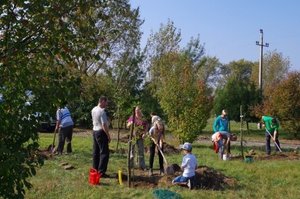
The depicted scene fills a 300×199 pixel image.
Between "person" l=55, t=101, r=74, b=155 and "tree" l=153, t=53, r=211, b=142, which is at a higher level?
"tree" l=153, t=53, r=211, b=142

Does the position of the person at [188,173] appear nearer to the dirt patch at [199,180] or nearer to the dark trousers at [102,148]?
the dirt patch at [199,180]

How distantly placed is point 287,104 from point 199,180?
71.4ft

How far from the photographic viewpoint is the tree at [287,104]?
102 ft

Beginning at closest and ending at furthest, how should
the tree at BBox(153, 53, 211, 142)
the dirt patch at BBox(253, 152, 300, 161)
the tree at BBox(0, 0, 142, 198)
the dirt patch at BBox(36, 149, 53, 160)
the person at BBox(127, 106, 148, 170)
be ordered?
the tree at BBox(0, 0, 142, 198), the dirt patch at BBox(36, 149, 53, 160), the person at BBox(127, 106, 148, 170), the dirt patch at BBox(253, 152, 300, 161), the tree at BBox(153, 53, 211, 142)

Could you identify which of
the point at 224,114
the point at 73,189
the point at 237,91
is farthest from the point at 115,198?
the point at 237,91

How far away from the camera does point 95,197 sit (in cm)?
930

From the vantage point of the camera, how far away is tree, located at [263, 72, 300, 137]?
3117 cm

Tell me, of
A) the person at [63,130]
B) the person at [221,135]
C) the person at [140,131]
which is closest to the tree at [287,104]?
the person at [221,135]

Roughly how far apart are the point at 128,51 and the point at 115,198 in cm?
2788

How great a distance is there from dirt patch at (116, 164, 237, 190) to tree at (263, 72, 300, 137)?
69.3ft

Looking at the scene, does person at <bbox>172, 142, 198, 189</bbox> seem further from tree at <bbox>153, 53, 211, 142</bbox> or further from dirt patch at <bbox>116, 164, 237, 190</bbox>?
tree at <bbox>153, 53, 211, 142</bbox>

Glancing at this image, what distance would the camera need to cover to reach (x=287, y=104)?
31.1 m

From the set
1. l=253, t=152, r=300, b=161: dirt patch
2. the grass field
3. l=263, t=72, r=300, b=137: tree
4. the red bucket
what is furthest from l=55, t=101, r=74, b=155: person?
l=263, t=72, r=300, b=137: tree

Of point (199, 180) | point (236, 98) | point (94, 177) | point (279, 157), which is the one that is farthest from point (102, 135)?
point (236, 98)
